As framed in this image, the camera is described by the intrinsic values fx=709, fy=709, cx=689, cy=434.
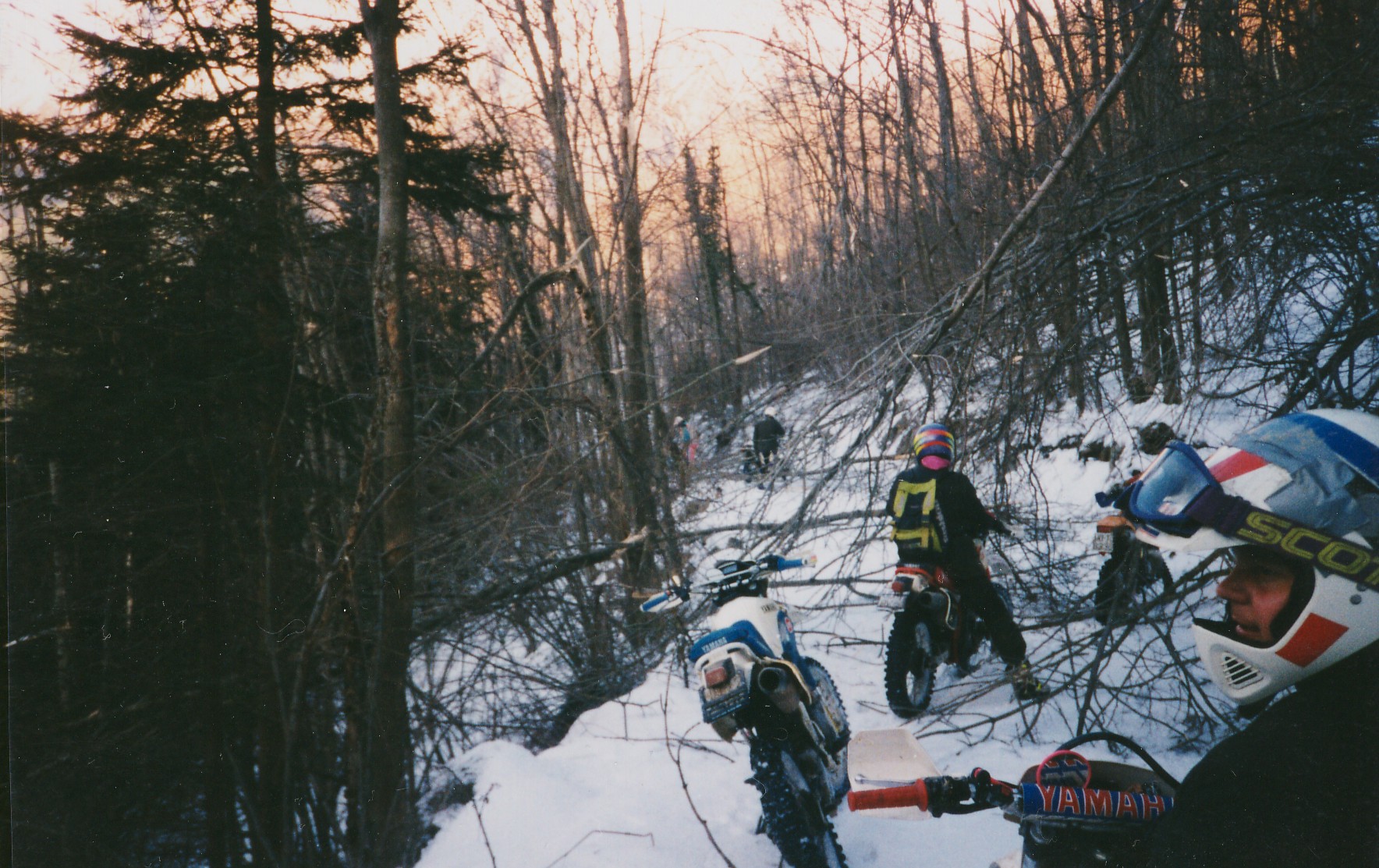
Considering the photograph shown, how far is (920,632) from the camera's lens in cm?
515

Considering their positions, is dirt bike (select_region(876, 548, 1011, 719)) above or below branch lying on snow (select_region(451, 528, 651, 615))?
below

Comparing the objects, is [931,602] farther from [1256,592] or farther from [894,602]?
[1256,592]

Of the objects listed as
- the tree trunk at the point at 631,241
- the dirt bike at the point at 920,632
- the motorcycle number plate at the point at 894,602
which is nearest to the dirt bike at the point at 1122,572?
the dirt bike at the point at 920,632

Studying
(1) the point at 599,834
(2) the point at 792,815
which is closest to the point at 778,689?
(2) the point at 792,815

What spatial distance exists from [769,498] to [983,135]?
107 inches

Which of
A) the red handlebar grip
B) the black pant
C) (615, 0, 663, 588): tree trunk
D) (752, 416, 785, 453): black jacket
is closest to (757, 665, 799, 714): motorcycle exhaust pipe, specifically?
(752, 416, 785, 453): black jacket

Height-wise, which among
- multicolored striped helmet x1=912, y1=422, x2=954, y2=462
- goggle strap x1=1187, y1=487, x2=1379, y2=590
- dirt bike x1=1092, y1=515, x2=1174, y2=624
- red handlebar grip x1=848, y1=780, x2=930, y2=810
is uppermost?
goggle strap x1=1187, y1=487, x2=1379, y2=590

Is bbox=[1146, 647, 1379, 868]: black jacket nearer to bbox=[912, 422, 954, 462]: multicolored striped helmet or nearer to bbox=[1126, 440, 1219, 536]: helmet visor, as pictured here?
bbox=[1126, 440, 1219, 536]: helmet visor

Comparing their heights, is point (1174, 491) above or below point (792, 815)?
above

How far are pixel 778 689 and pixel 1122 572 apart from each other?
208cm

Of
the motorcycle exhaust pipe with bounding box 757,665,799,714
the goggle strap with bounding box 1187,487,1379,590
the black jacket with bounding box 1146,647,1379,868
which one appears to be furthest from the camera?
the motorcycle exhaust pipe with bounding box 757,665,799,714

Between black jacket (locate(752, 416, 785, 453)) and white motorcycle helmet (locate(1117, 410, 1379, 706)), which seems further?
black jacket (locate(752, 416, 785, 453))

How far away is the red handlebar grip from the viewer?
1539 millimetres

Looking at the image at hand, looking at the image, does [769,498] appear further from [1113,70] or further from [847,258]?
[1113,70]
